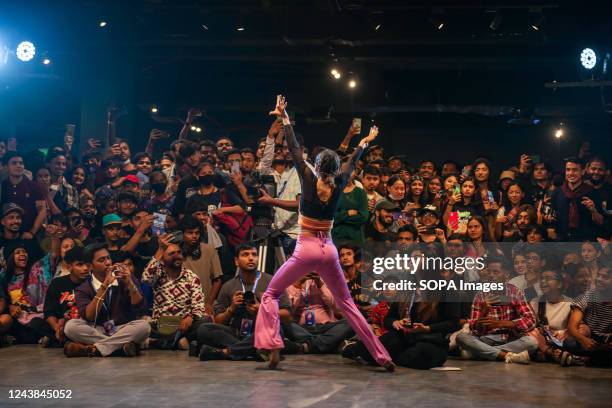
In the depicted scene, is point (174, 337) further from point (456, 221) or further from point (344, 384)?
point (456, 221)

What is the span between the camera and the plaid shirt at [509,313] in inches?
301

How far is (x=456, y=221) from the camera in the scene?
8.97m

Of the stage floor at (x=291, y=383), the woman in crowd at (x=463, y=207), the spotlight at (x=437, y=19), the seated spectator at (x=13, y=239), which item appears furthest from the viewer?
the spotlight at (x=437, y=19)

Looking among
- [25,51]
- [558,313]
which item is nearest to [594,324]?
[558,313]

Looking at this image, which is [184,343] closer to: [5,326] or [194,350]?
[194,350]

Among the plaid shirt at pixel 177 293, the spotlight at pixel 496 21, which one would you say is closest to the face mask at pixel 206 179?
the plaid shirt at pixel 177 293

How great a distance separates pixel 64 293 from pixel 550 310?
4785 mm

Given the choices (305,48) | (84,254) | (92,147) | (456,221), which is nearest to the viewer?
(84,254)

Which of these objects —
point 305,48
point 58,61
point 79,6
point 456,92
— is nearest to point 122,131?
point 58,61

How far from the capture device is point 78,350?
24.4ft

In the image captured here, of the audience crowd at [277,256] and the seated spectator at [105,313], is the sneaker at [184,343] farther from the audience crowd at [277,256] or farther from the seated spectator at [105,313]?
the seated spectator at [105,313]

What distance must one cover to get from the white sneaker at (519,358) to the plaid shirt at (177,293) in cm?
294

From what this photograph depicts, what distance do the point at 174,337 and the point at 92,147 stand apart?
4.34 meters

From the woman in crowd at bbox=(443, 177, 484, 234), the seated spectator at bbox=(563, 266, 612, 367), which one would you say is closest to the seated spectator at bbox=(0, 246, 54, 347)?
the woman in crowd at bbox=(443, 177, 484, 234)
